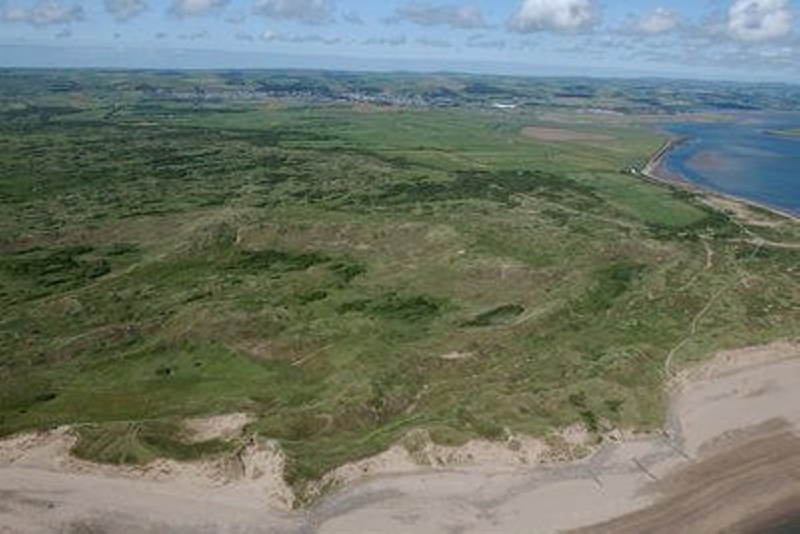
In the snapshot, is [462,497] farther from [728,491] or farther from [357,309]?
[357,309]

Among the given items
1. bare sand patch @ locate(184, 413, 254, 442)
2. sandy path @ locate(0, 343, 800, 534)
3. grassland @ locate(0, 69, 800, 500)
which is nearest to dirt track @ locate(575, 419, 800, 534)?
sandy path @ locate(0, 343, 800, 534)

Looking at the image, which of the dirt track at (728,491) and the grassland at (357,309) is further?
the grassland at (357,309)

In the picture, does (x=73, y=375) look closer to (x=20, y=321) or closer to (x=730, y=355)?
(x=20, y=321)

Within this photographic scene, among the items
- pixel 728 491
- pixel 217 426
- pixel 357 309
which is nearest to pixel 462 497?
pixel 728 491

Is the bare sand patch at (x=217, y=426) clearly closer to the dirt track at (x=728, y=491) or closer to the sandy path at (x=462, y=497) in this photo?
the sandy path at (x=462, y=497)

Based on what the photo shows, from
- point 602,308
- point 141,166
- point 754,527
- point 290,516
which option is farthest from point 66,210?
point 754,527

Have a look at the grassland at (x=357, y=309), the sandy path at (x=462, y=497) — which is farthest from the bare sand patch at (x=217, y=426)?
the sandy path at (x=462, y=497)
